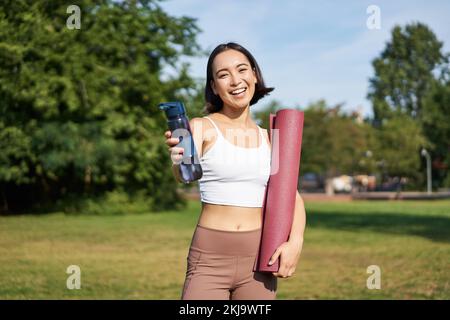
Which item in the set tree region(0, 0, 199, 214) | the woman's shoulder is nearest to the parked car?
tree region(0, 0, 199, 214)

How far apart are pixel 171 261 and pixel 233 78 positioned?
9.27 m

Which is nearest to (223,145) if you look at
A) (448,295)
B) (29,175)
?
(448,295)

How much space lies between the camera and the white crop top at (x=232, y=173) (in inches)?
113

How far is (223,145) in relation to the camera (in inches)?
113

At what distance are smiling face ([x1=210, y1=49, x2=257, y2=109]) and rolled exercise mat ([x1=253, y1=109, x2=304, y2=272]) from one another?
236 mm

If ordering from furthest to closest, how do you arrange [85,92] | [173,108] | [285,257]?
[85,92], [285,257], [173,108]

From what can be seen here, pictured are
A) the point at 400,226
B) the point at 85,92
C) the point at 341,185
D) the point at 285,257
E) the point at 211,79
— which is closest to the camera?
the point at 285,257

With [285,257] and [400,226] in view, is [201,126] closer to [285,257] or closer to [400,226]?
[285,257]

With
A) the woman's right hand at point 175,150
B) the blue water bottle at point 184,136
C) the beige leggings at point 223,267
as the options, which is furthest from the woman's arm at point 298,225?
the woman's right hand at point 175,150

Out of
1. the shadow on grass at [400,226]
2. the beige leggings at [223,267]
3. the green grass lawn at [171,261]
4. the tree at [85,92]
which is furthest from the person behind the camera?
the tree at [85,92]

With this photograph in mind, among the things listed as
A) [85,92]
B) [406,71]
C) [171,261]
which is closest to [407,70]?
[406,71]

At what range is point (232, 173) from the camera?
9.39ft

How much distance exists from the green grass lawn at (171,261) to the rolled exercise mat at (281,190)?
5.48 meters

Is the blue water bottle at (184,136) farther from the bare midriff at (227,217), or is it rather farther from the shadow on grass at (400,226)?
the shadow on grass at (400,226)
